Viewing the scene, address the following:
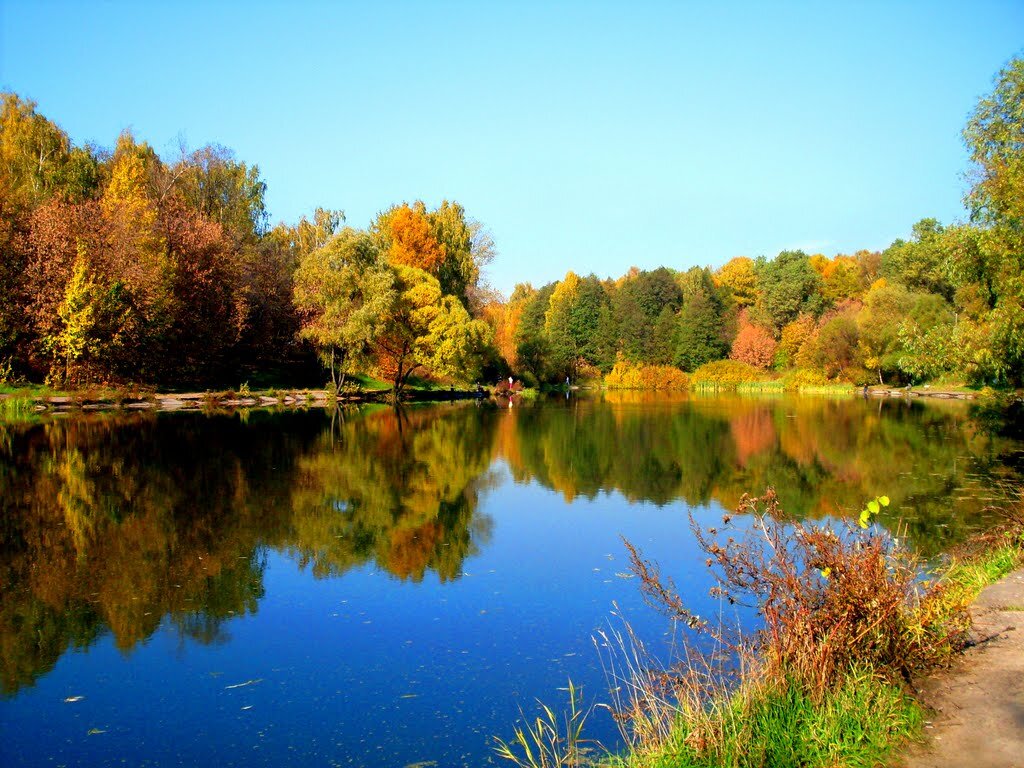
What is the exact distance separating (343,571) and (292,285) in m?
44.3

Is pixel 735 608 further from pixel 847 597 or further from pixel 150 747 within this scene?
pixel 150 747

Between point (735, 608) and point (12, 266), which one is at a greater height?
point (12, 266)

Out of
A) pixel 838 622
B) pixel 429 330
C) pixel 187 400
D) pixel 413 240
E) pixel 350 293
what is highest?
pixel 413 240

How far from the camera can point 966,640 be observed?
20.5 ft

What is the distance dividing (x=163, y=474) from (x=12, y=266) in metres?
25.2

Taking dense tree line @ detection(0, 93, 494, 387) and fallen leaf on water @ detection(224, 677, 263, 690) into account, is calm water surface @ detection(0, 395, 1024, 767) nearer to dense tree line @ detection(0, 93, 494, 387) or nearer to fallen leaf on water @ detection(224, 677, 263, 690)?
fallen leaf on water @ detection(224, 677, 263, 690)

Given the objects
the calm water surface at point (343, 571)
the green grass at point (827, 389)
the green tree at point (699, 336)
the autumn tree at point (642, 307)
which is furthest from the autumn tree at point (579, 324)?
the calm water surface at point (343, 571)

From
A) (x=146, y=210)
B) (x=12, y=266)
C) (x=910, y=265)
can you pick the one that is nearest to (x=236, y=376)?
(x=146, y=210)

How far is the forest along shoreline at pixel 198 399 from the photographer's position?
109 feet

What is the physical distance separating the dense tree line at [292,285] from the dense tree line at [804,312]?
15 cm

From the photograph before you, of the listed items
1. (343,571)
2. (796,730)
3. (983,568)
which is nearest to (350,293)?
(343,571)

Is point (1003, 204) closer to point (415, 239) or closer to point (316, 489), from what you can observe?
point (316, 489)

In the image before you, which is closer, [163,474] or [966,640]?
[966,640]

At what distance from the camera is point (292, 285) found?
51.6 meters
